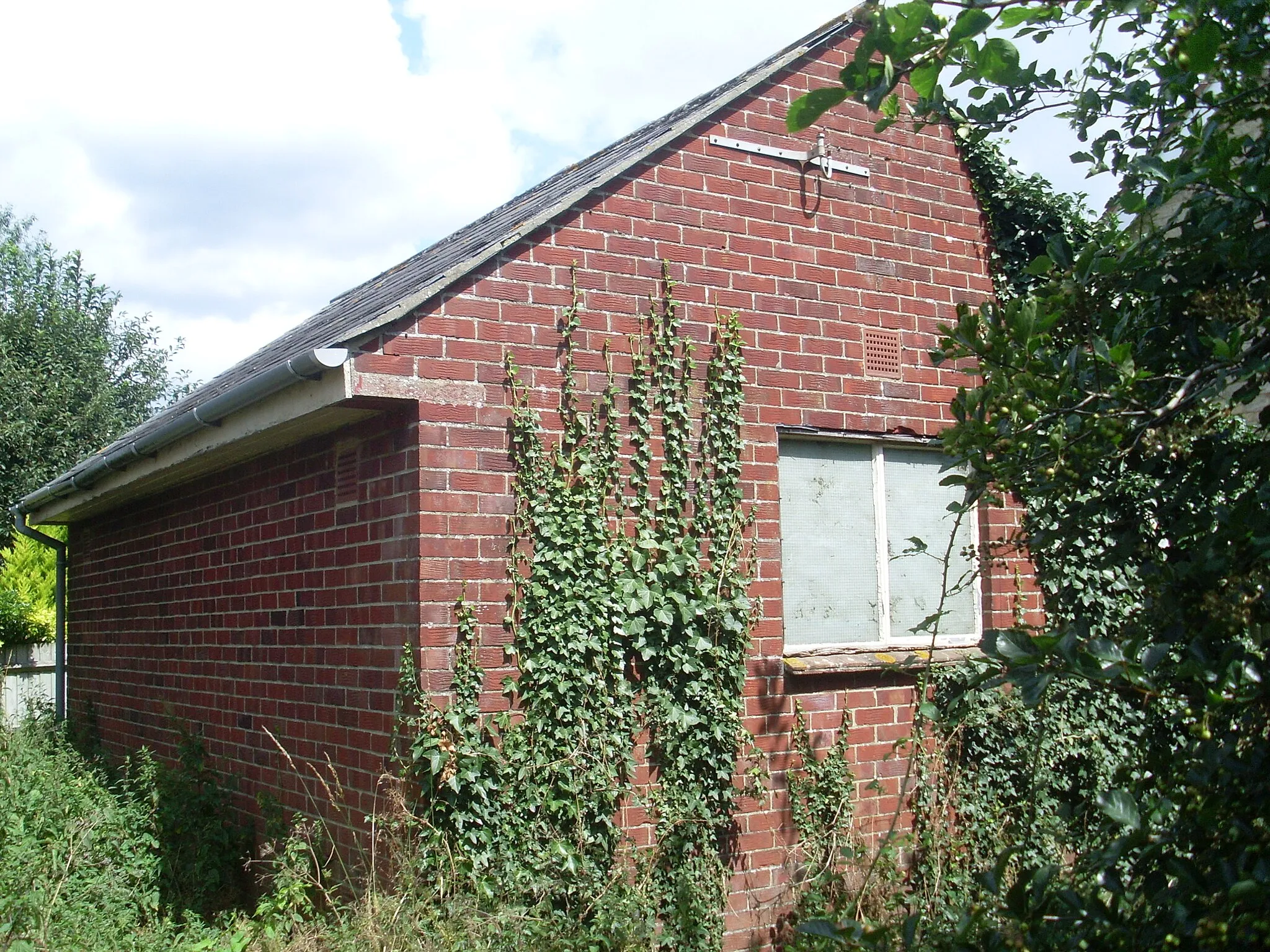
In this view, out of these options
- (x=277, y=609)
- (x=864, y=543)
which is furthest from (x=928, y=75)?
(x=277, y=609)

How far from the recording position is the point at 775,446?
21.3 ft

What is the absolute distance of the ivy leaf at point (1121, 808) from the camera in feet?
7.77

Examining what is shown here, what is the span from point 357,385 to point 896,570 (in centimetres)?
350

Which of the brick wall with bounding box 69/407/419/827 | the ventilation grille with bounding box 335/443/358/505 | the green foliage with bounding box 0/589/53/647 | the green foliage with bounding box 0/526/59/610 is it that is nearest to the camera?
the brick wall with bounding box 69/407/419/827

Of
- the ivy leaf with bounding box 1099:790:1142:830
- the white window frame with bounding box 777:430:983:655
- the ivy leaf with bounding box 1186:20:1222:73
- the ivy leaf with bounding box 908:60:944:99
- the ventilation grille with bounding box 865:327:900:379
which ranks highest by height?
the ventilation grille with bounding box 865:327:900:379

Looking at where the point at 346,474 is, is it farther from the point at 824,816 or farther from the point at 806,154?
the point at 806,154

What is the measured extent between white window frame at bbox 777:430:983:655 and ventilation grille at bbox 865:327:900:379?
414 mm

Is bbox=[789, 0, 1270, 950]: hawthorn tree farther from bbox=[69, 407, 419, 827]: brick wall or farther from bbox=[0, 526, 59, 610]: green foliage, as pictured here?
bbox=[0, 526, 59, 610]: green foliage

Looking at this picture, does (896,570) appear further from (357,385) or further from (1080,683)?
(1080,683)

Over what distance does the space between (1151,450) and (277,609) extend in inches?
209

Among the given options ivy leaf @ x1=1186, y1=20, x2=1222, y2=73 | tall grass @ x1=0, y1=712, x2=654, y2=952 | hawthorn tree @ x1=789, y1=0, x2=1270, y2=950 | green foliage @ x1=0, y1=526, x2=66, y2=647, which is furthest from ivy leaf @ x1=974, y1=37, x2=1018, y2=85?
green foliage @ x1=0, y1=526, x2=66, y2=647

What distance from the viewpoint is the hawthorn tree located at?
7.84ft

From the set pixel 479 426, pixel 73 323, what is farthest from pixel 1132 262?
pixel 73 323

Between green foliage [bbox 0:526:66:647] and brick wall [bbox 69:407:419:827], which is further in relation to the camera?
green foliage [bbox 0:526:66:647]
